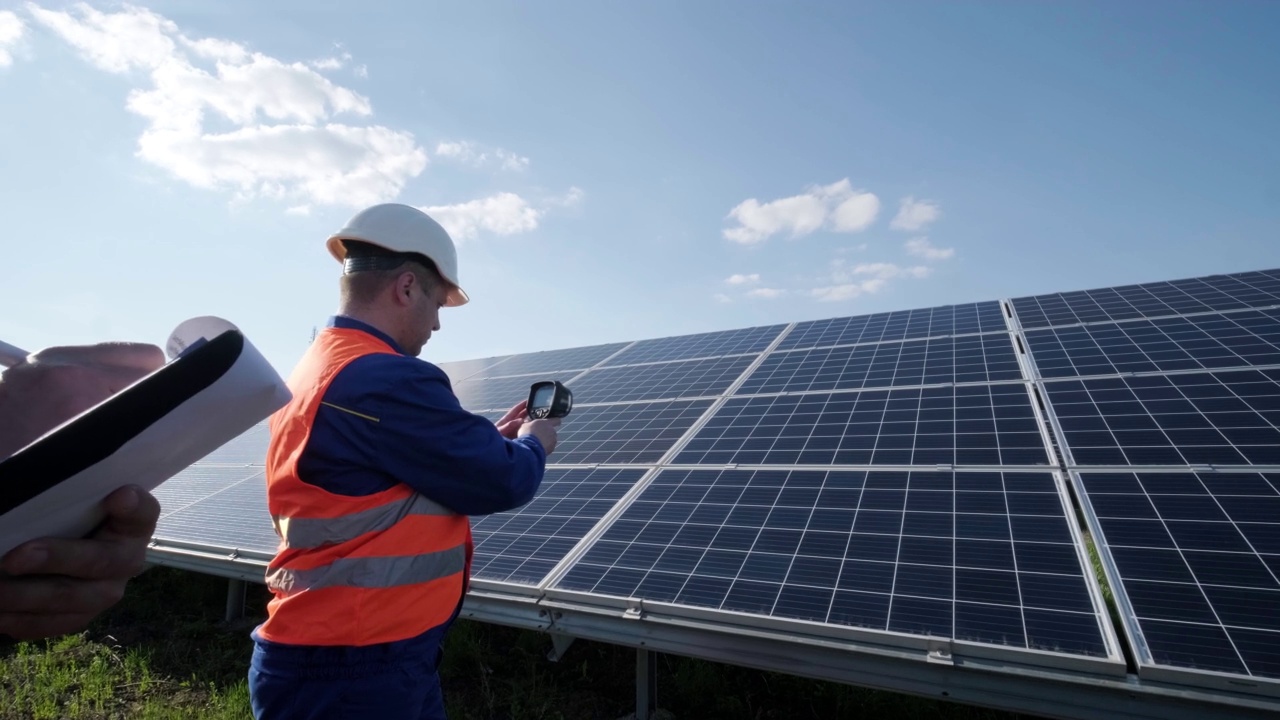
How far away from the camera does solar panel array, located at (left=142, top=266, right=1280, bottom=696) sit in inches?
133

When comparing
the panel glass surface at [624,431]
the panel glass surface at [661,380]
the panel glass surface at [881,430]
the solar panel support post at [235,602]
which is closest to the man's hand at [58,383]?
the panel glass surface at [881,430]

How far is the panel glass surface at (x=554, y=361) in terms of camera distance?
41.5 feet

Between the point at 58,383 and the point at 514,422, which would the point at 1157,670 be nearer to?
the point at 514,422

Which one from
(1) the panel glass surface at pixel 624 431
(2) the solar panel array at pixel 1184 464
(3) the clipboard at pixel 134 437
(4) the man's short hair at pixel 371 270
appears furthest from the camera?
(1) the panel glass surface at pixel 624 431

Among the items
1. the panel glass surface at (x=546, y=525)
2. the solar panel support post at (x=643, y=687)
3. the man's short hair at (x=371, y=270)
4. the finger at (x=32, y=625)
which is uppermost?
the man's short hair at (x=371, y=270)

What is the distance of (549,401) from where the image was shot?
11.3ft

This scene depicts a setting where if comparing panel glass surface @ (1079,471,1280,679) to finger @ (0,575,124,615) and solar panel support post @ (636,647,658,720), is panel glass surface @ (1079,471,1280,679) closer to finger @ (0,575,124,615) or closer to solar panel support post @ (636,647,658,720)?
solar panel support post @ (636,647,658,720)

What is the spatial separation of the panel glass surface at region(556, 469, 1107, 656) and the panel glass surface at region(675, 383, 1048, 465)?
338mm

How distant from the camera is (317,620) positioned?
7.93 ft

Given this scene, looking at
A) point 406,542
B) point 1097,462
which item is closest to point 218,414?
point 406,542

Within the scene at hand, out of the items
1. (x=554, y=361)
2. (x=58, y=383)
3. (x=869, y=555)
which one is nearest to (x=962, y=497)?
(x=869, y=555)

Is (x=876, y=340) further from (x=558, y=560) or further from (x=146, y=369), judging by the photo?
(x=146, y=369)

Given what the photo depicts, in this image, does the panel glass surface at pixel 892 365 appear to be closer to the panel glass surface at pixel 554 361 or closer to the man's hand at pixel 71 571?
the panel glass surface at pixel 554 361

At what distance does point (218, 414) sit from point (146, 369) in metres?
0.33
